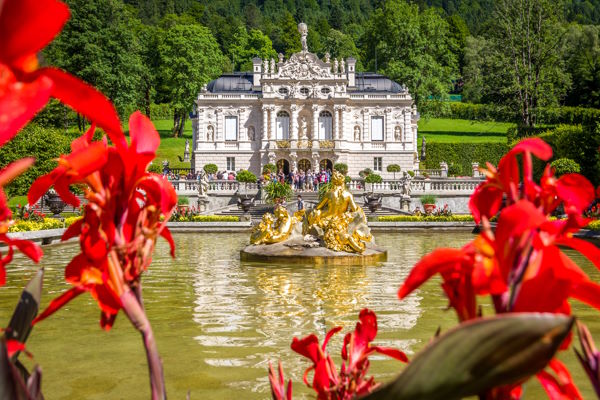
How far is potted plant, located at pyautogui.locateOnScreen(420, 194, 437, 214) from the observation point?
29.9 m

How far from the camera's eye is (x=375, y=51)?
70.9m

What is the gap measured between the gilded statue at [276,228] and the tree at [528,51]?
3562 centimetres

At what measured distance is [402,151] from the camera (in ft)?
172

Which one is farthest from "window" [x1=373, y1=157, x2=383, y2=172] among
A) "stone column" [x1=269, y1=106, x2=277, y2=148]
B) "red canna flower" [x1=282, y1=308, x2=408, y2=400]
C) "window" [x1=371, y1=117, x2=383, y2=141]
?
"red canna flower" [x1=282, y1=308, x2=408, y2=400]

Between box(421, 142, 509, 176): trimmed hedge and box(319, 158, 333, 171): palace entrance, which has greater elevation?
box(421, 142, 509, 176): trimmed hedge

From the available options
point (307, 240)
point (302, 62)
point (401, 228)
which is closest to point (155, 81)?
point (302, 62)

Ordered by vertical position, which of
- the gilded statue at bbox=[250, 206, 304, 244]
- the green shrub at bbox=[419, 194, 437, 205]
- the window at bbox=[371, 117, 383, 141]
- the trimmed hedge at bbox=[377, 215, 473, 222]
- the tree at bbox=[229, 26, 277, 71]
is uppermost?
the tree at bbox=[229, 26, 277, 71]

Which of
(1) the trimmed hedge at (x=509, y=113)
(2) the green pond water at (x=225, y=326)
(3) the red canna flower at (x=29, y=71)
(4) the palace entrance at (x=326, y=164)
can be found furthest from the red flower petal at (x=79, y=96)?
(4) the palace entrance at (x=326, y=164)

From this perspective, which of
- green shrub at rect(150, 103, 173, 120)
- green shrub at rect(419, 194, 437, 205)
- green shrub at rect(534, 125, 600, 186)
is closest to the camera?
green shrub at rect(534, 125, 600, 186)

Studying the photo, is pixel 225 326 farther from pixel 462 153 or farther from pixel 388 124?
pixel 462 153

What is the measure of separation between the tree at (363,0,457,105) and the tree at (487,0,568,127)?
58.6 ft

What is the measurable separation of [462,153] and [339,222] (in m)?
51.4

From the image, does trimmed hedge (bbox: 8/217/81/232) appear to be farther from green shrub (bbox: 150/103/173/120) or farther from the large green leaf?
green shrub (bbox: 150/103/173/120)

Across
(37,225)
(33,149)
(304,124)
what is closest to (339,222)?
(37,225)
